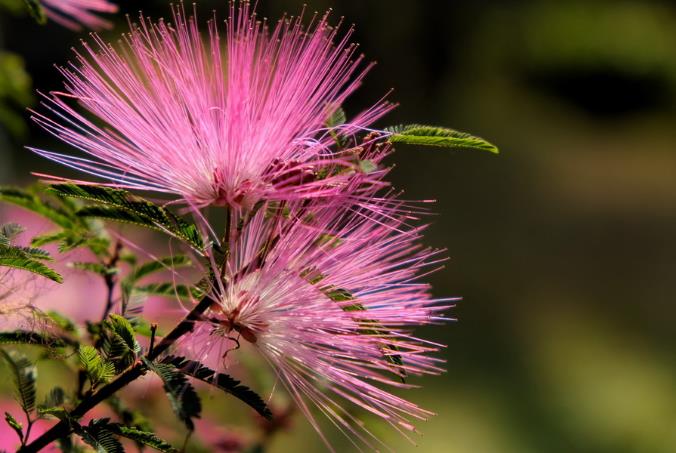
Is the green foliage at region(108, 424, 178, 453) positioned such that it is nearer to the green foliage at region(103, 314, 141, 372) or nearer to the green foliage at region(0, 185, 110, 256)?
the green foliage at region(103, 314, 141, 372)

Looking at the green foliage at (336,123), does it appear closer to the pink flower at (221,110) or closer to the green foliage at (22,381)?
the pink flower at (221,110)

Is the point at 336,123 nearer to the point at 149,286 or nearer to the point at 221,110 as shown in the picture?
the point at 221,110

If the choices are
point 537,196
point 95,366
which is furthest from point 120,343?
point 537,196

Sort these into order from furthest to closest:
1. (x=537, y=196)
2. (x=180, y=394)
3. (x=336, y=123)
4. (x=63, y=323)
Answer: (x=537, y=196), (x=63, y=323), (x=336, y=123), (x=180, y=394)

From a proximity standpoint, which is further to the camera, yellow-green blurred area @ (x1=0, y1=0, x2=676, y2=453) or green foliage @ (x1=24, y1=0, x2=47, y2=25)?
yellow-green blurred area @ (x1=0, y1=0, x2=676, y2=453)

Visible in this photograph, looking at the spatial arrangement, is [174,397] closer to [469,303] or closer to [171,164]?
[171,164]

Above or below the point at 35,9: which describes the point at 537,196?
above

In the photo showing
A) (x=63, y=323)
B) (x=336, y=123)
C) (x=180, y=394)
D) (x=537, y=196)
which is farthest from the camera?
(x=537, y=196)

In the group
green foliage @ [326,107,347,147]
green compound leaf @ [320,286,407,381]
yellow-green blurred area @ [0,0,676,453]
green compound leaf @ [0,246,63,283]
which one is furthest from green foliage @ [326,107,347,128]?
yellow-green blurred area @ [0,0,676,453]
